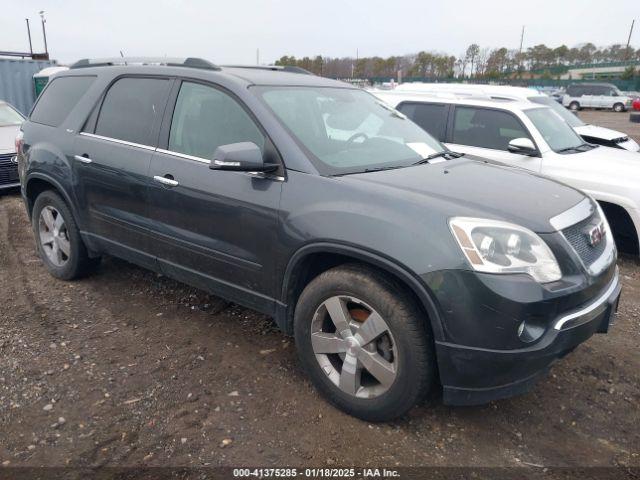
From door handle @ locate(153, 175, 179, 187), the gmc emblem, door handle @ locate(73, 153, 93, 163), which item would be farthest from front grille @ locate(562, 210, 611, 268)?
door handle @ locate(73, 153, 93, 163)

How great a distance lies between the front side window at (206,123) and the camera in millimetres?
3273

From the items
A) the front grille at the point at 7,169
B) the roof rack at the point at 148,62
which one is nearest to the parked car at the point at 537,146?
the roof rack at the point at 148,62

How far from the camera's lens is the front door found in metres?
3.08

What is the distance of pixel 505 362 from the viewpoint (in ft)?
7.98

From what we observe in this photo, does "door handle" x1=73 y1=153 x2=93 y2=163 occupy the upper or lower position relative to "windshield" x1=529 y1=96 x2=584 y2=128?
lower

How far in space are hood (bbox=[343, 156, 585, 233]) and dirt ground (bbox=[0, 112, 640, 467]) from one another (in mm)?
1146

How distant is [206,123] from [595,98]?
38.9 m

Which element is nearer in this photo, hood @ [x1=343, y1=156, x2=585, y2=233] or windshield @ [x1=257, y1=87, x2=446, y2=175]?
hood @ [x1=343, y1=156, x2=585, y2=233]

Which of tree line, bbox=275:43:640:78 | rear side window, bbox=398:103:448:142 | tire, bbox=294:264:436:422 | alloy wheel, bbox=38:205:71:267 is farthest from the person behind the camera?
tree line, bbox=275:43:640:78

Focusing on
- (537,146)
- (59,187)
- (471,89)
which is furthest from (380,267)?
(471,89)

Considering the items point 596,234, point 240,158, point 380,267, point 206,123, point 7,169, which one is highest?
point 206,123

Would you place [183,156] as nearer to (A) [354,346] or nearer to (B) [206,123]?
(B) [206,123]

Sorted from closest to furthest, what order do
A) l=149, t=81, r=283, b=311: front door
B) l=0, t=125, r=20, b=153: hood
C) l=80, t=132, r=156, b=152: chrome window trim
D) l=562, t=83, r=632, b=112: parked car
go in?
1. l=149, t=81, r=283, b=311: front door
2. l=80, t=132, r=156, b=152: chrome window trim
3. l=0, t=125, r=20, b=153: hood
4. l=562, t=83, r=632, b=112: parked car

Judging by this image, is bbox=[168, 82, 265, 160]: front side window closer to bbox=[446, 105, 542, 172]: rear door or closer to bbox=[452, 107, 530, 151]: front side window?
bbox=[446, 105, 542, 172]: rear door
